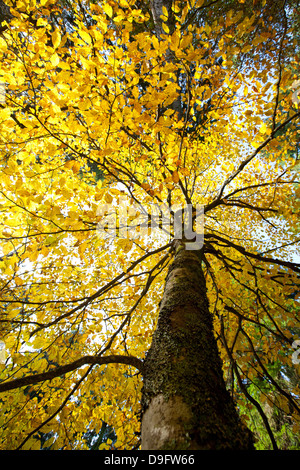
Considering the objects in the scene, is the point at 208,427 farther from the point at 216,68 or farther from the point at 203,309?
the point at 216,68

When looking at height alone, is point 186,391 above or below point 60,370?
above

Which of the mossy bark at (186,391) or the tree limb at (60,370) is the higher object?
the mossy bark at (186,391)

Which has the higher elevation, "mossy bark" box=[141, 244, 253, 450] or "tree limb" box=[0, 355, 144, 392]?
"mossy bark" box=[141, 244, 253, 450]

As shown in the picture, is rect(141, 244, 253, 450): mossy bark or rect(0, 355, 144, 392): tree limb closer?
rect(141, 244, 253, 450): mossy bark

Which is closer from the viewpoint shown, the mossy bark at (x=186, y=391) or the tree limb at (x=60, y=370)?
the mossy bark at (x=186, y=391)

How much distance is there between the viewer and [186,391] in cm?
80

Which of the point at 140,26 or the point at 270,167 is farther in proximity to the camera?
the point at 270,167

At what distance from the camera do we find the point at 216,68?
4395mm

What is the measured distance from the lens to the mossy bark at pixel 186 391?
2.15 ft

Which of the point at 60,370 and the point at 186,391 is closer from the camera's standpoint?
the point at 186,391

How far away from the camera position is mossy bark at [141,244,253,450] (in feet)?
2.15

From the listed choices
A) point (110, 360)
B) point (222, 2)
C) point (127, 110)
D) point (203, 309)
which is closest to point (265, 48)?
point (222, 2)
